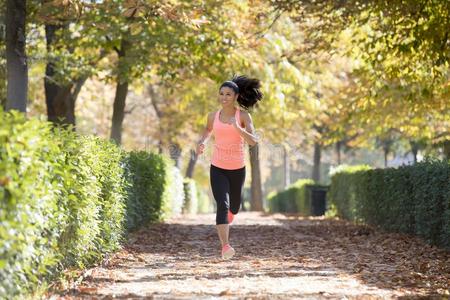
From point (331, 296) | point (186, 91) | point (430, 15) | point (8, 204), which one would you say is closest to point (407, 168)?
point (430, 15)

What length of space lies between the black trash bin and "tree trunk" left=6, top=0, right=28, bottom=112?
18.3 metres

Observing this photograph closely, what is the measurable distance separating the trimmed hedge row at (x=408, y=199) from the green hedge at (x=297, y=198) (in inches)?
388

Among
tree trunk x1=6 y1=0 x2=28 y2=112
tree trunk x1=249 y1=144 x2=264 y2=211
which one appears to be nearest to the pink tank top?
tree trunk x1=6 y1=0 x2=28 y2=112

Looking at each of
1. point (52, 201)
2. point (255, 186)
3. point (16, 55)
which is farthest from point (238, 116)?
point (255, 186)

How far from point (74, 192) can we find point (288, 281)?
7.76 ft

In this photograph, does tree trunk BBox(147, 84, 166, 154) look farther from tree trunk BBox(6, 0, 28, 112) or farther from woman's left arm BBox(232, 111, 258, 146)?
woman's left arm BBox(232, 111, 258, 146)

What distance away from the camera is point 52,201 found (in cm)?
669

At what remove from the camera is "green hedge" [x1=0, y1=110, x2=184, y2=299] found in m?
5.45

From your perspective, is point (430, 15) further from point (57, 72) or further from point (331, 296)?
point (57, 72)

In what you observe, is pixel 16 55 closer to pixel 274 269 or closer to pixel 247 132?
pixel 247 132

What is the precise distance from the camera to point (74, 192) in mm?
7816

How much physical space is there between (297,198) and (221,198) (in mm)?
24151

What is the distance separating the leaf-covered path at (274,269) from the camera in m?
7.26

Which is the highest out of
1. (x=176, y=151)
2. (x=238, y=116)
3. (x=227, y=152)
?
(x=176, y=151)
